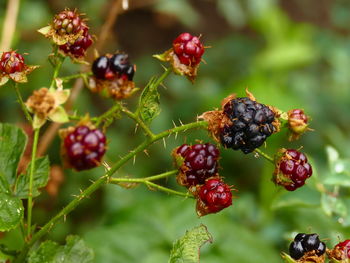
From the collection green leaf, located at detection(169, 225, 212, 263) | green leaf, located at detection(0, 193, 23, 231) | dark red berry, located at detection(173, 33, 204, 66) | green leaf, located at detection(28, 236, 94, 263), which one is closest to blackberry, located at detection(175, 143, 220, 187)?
green leaf, located at detection(169, 225, 212, 263)

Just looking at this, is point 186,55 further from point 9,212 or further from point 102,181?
point 9,212

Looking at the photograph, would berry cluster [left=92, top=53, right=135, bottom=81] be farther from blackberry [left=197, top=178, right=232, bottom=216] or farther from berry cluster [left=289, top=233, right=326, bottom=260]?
berry cluster [left=289, top=233, right=326, bottom=260]

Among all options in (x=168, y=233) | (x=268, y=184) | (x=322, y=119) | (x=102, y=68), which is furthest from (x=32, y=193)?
(x=322, y=119)

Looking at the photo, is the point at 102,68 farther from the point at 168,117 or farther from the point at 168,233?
the point at 168,117

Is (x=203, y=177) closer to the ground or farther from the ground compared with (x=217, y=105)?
farther from the ground

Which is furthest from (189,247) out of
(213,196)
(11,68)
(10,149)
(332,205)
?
(332,205)
